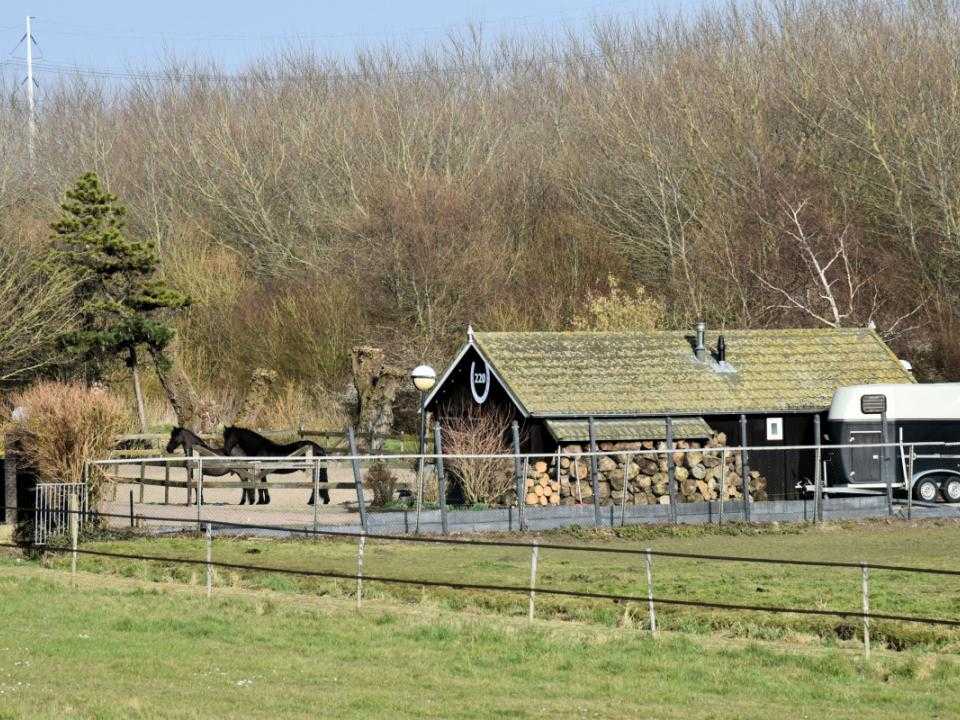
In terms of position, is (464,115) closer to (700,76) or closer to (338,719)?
(700,76)

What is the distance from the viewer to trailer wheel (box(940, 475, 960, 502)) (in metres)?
34.9

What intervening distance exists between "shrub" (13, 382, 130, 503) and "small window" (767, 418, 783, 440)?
50.4 ft

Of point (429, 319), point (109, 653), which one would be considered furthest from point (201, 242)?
point (109, 653)

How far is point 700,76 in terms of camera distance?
71875 millimetres

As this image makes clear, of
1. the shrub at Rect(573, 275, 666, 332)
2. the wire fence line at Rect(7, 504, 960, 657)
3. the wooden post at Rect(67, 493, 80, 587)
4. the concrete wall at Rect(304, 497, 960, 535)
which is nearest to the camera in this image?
the wire fence line at Rect(7, 504, 960, 657)

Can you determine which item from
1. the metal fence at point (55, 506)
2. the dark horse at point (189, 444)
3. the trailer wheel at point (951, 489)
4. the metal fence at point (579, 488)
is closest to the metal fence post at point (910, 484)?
the metal fence at point (579, 488)

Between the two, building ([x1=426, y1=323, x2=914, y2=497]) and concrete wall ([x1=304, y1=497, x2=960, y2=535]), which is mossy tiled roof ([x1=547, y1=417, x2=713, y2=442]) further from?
concrete wall ([x1=304, y1=497, x2=960, y2=535])

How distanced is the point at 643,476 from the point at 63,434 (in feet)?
40.4

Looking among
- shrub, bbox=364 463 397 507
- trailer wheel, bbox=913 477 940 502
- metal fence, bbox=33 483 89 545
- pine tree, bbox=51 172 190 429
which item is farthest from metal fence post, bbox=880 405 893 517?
pine tree, bbox=51 172 190 429

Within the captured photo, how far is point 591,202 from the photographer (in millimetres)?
70812

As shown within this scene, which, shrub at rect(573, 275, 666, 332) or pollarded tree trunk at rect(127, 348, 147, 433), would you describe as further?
shrub at rect(573, 275, 666, 332)

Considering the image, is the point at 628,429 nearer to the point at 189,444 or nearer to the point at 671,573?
the point at 671,573

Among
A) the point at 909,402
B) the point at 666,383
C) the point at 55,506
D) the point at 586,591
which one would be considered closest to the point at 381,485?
the point at 666,383

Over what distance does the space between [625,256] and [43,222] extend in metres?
22.9
